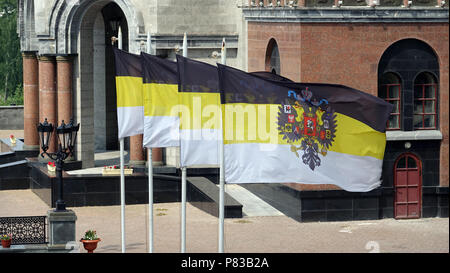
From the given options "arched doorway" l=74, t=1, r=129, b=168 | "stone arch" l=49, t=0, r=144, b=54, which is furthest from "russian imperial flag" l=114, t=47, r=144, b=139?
"arched doorway" l=74, t=1, r=129, b=168

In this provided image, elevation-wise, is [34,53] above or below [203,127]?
above

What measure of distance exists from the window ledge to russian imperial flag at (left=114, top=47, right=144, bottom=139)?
11.8 metres

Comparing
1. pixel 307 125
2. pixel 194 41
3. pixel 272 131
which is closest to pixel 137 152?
pixel 194 41

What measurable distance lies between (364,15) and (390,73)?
7.93ft

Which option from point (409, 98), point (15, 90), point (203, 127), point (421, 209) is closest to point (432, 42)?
point (409, 98)

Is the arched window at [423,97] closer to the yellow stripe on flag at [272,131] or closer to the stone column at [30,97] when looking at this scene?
the yellow stripe on flag at [272,131]

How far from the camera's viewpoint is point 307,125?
24.4m

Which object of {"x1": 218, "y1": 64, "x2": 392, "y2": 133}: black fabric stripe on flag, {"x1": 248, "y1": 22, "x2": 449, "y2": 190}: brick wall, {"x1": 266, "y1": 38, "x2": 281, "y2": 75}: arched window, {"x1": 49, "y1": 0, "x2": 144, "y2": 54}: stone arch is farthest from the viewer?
{"x1": 49, "y1": 0, "x2": 144, "y2": 54}: stone arch

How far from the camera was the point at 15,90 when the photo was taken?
283ft

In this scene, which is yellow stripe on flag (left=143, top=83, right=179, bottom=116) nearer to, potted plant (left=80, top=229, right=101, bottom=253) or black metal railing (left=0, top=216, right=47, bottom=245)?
potted plant (left=80, top=229, right=101, bottom=253)

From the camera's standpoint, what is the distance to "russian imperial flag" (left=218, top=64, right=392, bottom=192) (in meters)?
24.1

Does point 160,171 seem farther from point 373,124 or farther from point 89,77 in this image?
point 373,124

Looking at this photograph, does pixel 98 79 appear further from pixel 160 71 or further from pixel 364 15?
pixel 160 71

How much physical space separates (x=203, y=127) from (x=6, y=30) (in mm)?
62737
